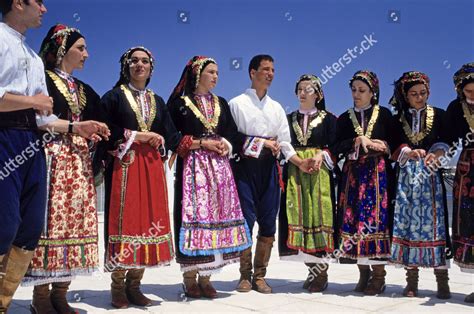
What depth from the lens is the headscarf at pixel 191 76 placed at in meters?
5.09

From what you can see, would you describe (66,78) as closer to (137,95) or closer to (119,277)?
(137,95)

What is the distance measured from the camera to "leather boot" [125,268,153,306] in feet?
15.1

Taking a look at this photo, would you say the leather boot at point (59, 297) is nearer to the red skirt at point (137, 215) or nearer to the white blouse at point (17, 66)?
the red skirt at point (137, 215)

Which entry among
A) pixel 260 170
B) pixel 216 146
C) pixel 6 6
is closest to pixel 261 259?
pixel 260 170

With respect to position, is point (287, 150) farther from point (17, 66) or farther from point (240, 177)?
point (17, 66)

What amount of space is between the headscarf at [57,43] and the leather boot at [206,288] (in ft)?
7.59

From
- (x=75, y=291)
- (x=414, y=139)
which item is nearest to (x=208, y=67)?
(x=414, y=139)

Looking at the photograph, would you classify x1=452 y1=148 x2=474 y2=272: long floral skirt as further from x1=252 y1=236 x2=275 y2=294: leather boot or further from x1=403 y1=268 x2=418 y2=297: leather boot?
x1=252 y1=236 x2=275 y2=294: leather boot

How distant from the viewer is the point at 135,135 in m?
4.50

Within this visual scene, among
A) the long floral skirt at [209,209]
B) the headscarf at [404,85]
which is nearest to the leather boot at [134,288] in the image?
the long floral skirt at [209,209]

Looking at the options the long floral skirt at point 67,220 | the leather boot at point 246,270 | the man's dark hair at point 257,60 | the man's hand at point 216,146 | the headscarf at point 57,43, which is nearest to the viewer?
the long floral skirt at point 67,220

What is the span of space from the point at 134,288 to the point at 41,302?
0.83 metres

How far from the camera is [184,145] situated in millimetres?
4855

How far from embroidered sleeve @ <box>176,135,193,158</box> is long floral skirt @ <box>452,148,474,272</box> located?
8.03 ft
